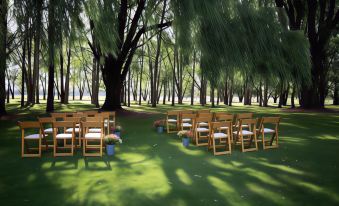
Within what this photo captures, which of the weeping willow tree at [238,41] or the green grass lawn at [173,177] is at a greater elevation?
the weeping willow tree at [238,41]

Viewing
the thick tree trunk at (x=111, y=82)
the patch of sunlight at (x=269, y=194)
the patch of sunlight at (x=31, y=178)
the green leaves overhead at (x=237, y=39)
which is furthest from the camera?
the thick tree trunk at (x=111, y=82)

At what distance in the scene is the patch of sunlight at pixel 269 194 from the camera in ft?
13.6

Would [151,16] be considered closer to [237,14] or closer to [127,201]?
[237,14]

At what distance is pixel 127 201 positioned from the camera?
4059 millimetres

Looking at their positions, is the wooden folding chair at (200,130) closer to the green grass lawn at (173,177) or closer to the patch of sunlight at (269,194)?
the green grass lawn at (173,177)

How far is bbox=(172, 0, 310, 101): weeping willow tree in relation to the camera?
5.41 meters

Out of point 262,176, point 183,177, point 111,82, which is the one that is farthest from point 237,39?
point 111,82

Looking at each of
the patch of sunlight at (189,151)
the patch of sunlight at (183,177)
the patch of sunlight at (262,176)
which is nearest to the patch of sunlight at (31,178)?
the patch of sunlight at (183,177)

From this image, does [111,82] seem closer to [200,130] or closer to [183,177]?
[200,130]

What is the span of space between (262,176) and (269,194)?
926mm

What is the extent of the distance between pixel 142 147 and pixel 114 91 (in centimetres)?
1126

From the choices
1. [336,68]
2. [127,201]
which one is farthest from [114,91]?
[336,68]

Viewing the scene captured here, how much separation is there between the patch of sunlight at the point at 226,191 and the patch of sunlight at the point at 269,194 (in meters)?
0.34

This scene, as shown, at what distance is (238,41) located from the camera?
5871 mm
